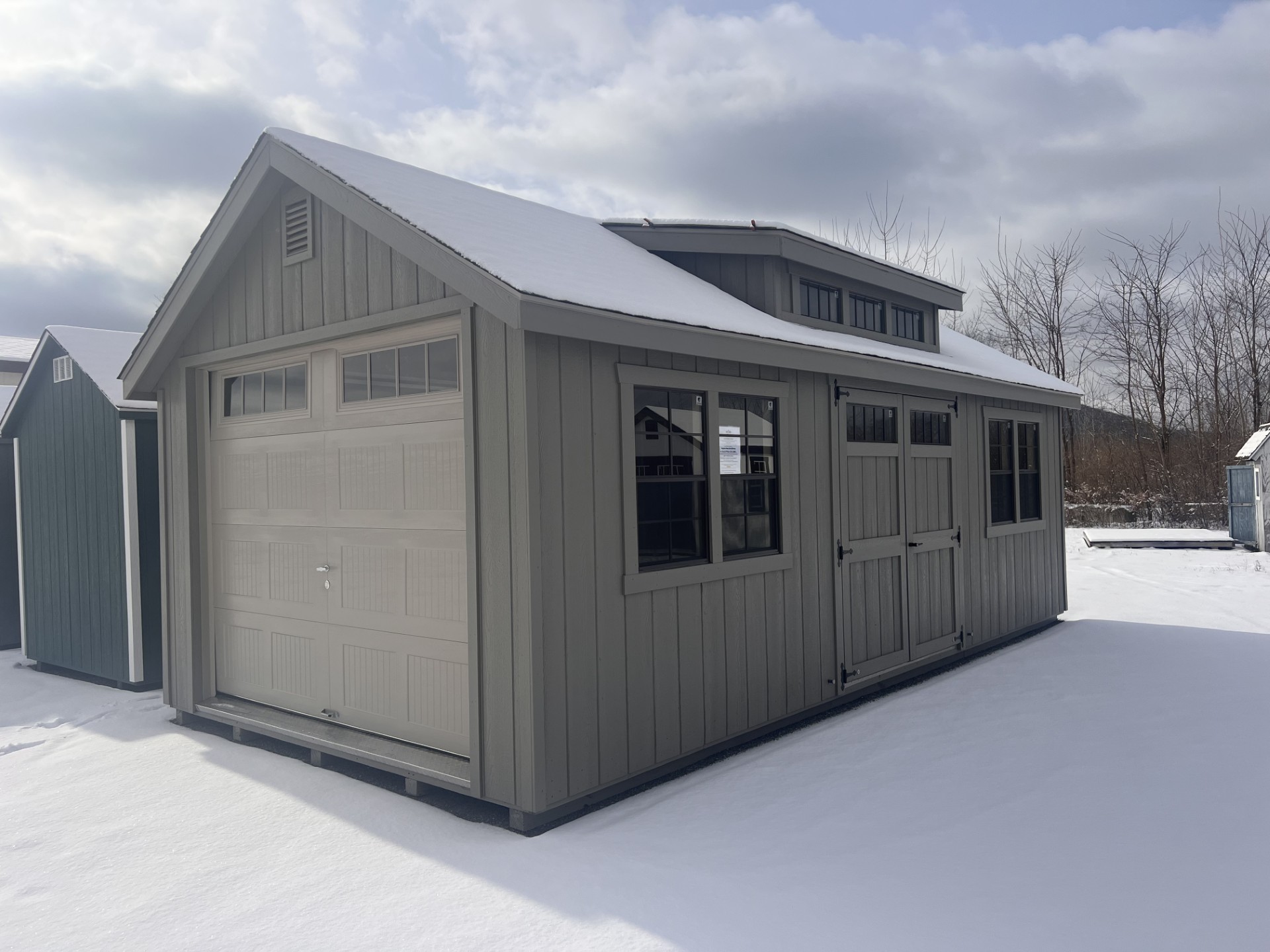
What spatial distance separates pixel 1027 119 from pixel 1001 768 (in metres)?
20.8

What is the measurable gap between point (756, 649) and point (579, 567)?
5.42 ft

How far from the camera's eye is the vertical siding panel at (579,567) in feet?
13.5

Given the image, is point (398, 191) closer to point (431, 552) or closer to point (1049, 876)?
point (431, 552)

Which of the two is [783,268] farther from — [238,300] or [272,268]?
[238,300]

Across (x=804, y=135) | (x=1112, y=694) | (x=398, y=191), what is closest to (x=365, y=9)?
(x=398, y=191)

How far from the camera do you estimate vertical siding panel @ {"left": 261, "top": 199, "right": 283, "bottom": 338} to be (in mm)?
5414

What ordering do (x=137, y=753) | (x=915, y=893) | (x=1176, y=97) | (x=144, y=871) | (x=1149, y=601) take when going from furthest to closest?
1. (x=1176, y=97)
2. (x=1149, y=601)
3. (x=137, y=753)
4. (x=144, y=871)
5. (x=915, y=893)

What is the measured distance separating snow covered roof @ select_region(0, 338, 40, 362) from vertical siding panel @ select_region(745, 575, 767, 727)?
17.8 meters

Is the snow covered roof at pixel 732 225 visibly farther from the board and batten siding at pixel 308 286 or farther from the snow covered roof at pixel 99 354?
the snow covered roof at pixel 99 354

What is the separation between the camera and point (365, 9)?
21.0 ft

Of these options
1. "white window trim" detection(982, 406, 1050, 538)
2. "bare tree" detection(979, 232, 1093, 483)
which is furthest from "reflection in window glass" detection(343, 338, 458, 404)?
"bare tree" detection(979, 232, 1093, 483)

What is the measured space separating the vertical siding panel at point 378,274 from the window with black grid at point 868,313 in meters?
4.41

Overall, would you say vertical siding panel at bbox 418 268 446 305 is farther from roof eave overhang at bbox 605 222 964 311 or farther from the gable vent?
roof eave overhang at bbox 605 222 964 311

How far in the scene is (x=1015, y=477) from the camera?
28.2 feet
